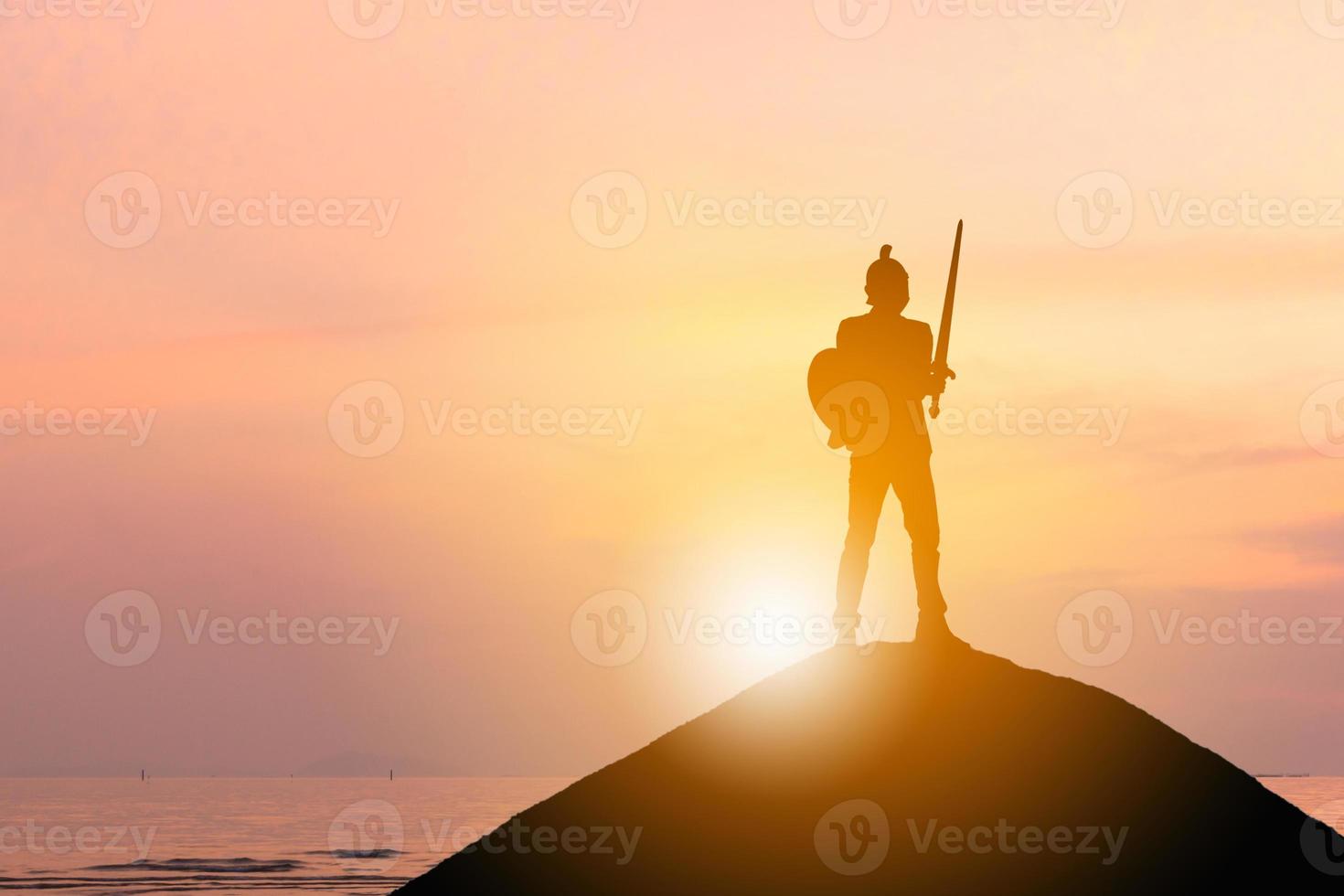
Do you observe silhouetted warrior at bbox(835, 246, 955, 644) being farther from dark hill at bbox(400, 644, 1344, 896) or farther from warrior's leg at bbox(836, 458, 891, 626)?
dark hill at bbox(400, 644, 1344, 896)

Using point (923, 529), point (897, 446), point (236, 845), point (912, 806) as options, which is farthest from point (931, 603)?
point (236, 845)

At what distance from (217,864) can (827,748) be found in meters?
86.5

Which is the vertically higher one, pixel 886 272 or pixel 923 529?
pixel 886 272

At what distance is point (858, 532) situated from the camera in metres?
16.9

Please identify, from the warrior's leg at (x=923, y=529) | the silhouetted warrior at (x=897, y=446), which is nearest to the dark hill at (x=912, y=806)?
the warrior's leg at (x=923, y=529)

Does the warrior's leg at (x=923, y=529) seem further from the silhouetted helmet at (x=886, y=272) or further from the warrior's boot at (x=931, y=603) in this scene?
the silhouetted helmet at (x=886, y=272)

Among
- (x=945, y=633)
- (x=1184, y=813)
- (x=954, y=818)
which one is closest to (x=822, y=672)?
(x=945, y=633)

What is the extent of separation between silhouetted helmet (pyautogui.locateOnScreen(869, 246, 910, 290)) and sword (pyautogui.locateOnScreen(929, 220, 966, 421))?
0.50 meters

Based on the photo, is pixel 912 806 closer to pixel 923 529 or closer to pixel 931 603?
pixel 931 603

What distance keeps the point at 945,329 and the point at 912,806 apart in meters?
4.91

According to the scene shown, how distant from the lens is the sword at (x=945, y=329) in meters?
16.9

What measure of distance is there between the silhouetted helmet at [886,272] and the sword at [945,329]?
1.64 feet

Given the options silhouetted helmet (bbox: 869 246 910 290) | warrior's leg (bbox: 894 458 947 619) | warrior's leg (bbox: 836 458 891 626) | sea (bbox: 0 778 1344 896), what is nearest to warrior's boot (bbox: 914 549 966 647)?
warrior's leg (bbox: 894 458 947 619)

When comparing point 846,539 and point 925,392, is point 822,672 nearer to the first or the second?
point 846,539
